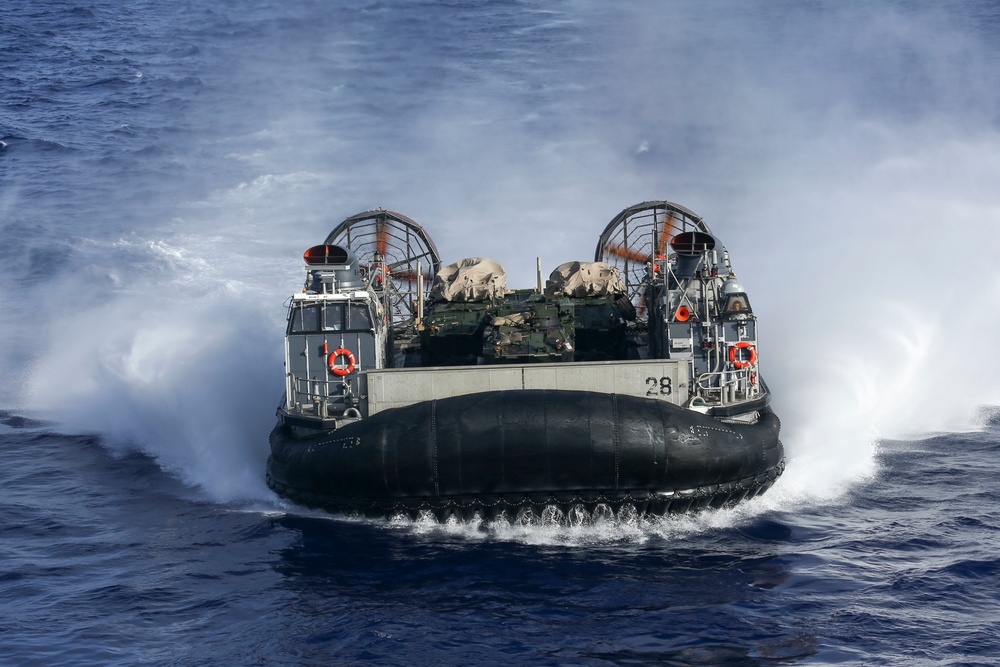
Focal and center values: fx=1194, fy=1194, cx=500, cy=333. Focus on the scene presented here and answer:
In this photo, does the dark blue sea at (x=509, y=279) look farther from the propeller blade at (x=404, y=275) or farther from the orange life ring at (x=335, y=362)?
the propeller blade at (x=404, y=275)

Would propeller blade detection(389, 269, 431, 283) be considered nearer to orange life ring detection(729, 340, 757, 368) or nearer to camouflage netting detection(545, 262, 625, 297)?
camouflage netting detection(545, 262, 625, 297)

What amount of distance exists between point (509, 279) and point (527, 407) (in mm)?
13427

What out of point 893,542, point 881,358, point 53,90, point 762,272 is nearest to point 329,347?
point 893,542

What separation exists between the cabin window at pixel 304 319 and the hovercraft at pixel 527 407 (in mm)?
31

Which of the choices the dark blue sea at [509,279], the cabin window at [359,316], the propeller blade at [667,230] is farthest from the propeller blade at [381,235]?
the propeller blade at [667,230]

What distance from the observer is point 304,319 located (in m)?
18.5

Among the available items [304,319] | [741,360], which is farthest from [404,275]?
[741,360]

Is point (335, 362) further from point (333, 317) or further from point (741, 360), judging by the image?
point (741, 360)

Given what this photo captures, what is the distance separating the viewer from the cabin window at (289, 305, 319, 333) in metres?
18.5

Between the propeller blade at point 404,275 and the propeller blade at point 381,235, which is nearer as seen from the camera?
the propeller blade at point 381,235

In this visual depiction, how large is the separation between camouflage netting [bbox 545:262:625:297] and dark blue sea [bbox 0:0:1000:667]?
3.76 meters

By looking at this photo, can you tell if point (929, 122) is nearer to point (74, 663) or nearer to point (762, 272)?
point (762, 272)

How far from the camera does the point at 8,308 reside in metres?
29.9

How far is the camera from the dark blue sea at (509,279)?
13750 mm
